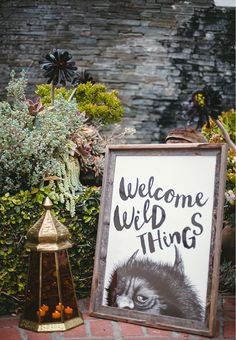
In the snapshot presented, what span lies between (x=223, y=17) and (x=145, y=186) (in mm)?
4117

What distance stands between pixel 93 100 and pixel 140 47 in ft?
7.15

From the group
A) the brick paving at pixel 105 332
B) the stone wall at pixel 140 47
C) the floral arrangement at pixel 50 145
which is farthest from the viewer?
the stone wall at pixel 140 47

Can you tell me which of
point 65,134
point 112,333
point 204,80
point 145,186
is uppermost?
point 204,80

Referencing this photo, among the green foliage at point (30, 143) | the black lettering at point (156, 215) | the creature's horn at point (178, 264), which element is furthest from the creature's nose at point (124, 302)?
the green foliage at point (30, 143)

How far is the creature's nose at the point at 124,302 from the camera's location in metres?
2.51

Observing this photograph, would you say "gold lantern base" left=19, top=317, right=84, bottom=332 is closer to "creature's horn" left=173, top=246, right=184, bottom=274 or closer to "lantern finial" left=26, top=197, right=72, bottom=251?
"lantern finial" left=26, top=197, right=72, bottom=251

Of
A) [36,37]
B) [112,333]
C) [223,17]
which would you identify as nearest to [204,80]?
[223,17]

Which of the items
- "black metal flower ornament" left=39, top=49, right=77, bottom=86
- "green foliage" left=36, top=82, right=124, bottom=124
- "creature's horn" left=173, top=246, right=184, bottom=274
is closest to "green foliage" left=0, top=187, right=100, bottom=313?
"creature's horn" left=173, top=246, right=184, bottom=274

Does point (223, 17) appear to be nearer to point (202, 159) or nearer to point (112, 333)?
point (202, 159)

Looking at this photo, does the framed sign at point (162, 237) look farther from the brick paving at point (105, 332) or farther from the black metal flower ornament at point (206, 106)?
the black metal flower ornament at point (206, 106)

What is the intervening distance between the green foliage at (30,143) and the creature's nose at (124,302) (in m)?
0.82

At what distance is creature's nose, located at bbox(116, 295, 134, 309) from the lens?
98.8 inches

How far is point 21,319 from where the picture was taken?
250cm

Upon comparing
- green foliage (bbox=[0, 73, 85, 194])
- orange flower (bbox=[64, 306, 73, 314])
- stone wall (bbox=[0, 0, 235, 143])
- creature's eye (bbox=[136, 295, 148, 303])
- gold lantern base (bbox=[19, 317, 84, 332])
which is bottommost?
gold lantern base (bbox=[19, 317, 84, 332])
